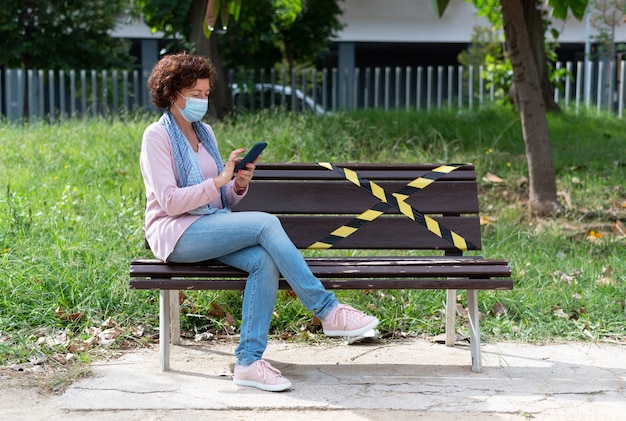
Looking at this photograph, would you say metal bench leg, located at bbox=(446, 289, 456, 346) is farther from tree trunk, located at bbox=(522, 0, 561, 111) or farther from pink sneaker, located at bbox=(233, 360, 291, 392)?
tree trunk, located at bbox=(522, 0, 561, 111)

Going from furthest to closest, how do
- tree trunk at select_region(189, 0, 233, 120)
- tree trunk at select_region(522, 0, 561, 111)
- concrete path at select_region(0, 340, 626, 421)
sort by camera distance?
tree trunk at select_region(189, 0, 233, 120) < tree trunk at select_region(522, 0, 561, 111) < concrete path at select_region(0, 340, 626, 421)

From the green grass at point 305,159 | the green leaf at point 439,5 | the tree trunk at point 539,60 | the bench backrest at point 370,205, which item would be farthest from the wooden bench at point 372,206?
the tree trunk at point 539,60

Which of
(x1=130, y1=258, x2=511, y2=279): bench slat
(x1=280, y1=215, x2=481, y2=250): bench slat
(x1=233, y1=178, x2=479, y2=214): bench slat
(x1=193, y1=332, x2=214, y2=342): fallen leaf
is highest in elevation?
(x1=233, y1=178, x2=479, y2=214): bench slat

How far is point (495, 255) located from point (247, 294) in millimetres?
2501

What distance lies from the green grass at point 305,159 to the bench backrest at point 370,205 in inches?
21.9

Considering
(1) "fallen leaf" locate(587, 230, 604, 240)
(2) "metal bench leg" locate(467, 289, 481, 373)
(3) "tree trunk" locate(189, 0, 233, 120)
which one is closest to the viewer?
(2) "metal bench leg" locate(467, 289, 481, 373)

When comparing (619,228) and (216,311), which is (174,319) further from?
(619,228)

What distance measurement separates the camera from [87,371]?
418cm

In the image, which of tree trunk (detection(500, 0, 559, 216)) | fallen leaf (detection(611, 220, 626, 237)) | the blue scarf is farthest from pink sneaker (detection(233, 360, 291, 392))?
tree trunk (detection(500, 0, 559, 216))

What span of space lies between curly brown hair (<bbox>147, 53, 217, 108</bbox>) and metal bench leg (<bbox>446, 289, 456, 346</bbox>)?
5.28ft

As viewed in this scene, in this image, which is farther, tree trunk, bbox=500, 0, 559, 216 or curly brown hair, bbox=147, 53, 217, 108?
tree trunk, bbox=500, 0, 559, 216

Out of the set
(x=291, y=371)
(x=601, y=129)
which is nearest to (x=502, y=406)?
(x=291, y=371)

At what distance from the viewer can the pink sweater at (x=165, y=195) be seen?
158 inches

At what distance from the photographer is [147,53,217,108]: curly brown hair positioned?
4.20 m
